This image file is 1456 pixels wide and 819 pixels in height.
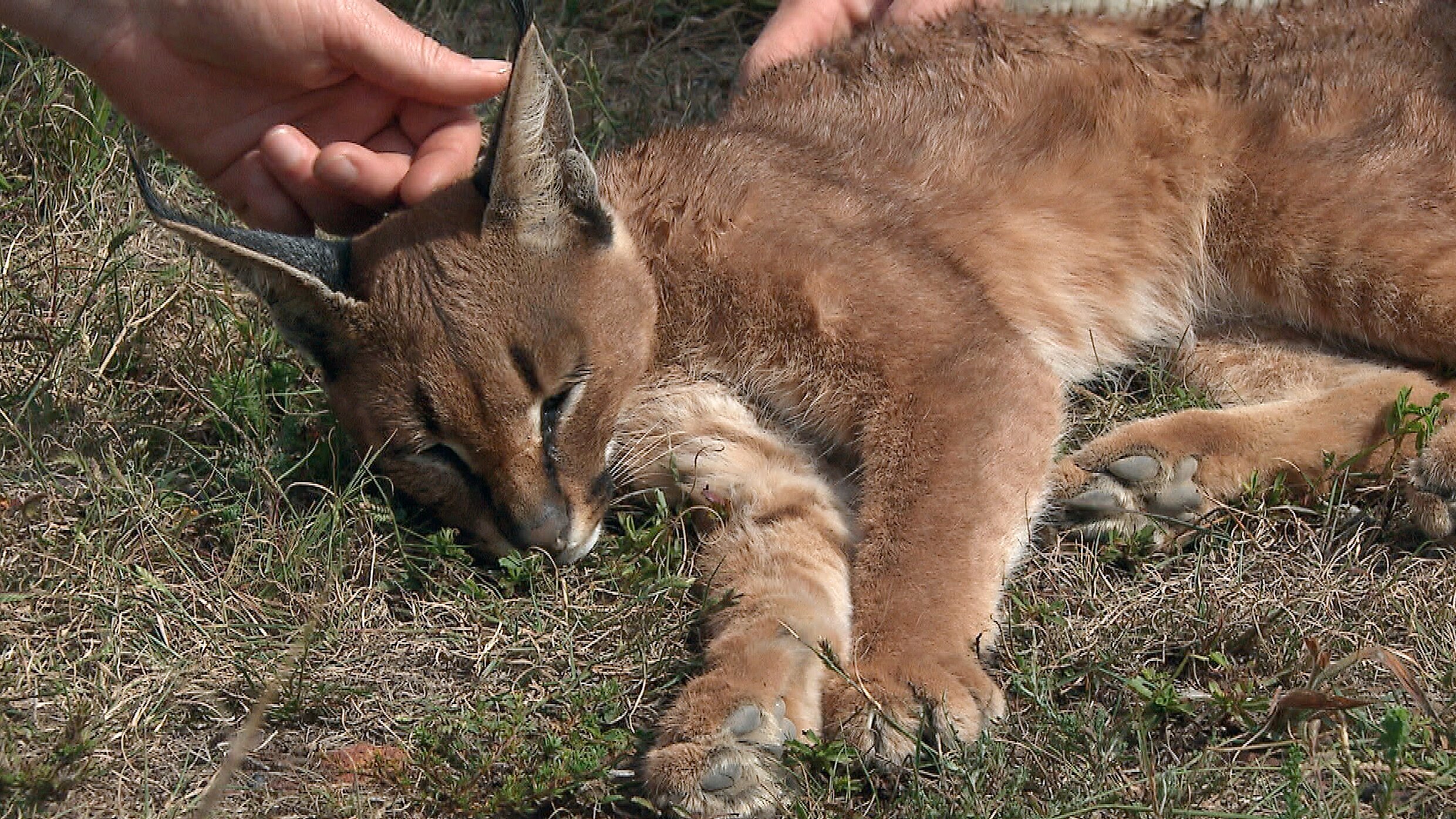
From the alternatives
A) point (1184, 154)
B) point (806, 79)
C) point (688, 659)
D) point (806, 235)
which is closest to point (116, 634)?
point (688, 659)

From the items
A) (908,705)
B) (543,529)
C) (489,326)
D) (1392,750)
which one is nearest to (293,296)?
(489,326)

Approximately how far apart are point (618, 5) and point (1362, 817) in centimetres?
464

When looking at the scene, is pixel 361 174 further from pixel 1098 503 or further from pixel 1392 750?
pixel 1392 750

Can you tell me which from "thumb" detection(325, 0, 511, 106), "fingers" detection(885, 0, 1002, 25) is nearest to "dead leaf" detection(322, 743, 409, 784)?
"thumb" detection(325, 0, 511, 106)

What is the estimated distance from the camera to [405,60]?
411 centimetres

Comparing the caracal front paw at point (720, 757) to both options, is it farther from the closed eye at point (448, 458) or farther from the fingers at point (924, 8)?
the fingers at point (924, 8)

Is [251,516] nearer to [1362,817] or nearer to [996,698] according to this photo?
[996,698]

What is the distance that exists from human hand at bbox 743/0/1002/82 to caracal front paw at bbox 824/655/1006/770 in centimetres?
248

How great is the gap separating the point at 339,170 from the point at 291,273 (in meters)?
0.75

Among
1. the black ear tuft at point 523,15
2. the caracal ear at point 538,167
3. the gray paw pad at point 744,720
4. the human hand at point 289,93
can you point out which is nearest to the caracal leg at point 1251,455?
the gray paw pad at point 744,720

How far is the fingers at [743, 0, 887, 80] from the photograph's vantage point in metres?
5.12

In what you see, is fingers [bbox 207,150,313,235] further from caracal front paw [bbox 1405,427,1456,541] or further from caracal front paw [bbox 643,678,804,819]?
caracal front paw [bbox 1405,427,1456,541]

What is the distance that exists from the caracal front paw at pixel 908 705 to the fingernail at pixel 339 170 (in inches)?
79.5

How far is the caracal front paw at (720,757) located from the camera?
9.18 feet
